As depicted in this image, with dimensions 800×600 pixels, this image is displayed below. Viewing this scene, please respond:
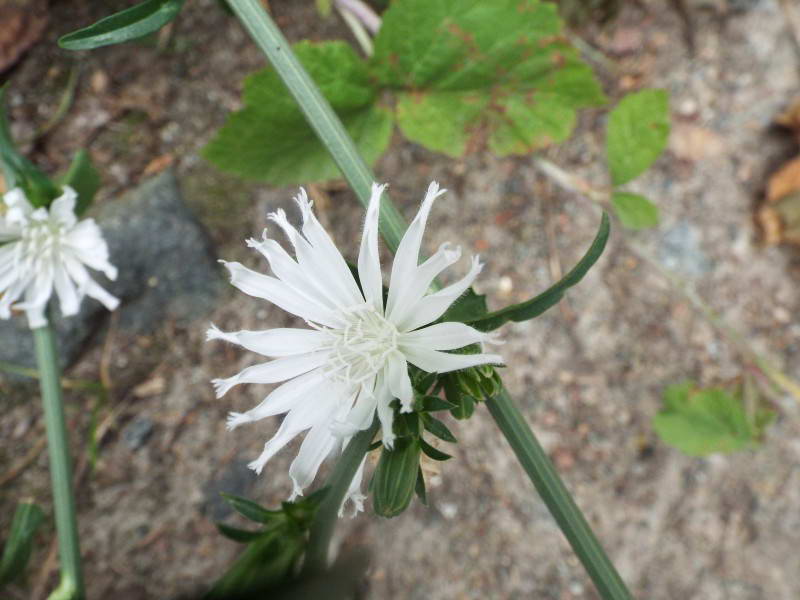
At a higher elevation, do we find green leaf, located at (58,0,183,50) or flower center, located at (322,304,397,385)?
green leaf, located at (58,0,183,50)

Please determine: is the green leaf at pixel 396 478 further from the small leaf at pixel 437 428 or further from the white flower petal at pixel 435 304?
the white flower petal at pixel 435 304

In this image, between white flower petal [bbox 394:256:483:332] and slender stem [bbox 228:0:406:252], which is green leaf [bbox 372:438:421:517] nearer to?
white flower petal [bbox 394:256:483:332]

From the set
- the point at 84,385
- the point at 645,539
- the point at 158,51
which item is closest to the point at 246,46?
the point at 158,51

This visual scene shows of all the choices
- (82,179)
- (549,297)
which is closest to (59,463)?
(82,179)

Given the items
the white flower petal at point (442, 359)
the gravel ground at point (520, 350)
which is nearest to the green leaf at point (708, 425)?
the gravel ground at point (520, 350)

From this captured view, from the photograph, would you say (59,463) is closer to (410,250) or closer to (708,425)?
(410,250)

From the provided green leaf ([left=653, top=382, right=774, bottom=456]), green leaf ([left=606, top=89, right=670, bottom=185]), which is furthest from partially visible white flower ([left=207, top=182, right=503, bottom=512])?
green leaf ([left=653, top=382, right=774, bottom=456])
